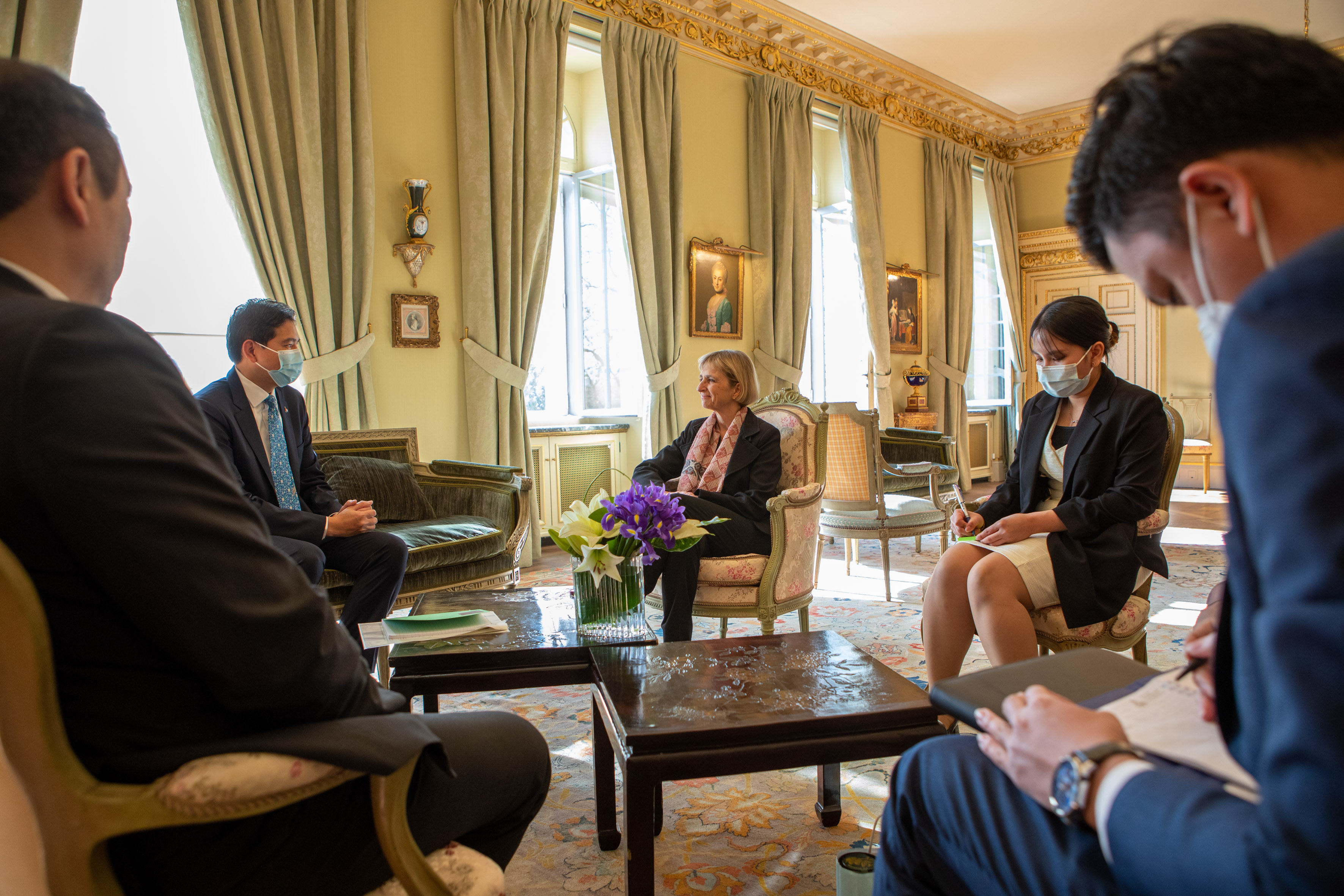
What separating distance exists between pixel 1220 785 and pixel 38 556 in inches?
51.0

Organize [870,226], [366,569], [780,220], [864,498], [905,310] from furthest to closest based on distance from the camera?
[905,310], [870,226], [780,220], [864,498], [366,569]

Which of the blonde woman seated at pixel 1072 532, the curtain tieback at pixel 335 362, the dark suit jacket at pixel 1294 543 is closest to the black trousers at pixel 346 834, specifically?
the dark suit jacket at pixel 1294 543

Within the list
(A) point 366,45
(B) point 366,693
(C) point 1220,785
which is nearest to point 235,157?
(A) point 366,45

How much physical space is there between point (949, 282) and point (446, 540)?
7889 millimetres

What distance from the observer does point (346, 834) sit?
1.08 meters

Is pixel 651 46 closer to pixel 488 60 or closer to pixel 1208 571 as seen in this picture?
pixel 488 60

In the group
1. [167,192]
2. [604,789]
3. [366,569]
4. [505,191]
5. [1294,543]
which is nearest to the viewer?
[1294,543]

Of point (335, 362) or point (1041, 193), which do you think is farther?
point (1041, 193)

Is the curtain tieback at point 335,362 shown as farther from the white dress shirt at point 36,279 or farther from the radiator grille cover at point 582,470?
the white dress shirt at point 36,279

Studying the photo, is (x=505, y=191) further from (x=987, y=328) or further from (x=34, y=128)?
Answer: (x=987, y=328)

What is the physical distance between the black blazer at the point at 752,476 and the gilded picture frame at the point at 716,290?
3.17 m

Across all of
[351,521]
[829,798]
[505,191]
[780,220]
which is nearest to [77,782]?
[829,798]

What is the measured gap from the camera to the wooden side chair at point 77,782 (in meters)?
0.87

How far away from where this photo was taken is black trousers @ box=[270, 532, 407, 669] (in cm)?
320
